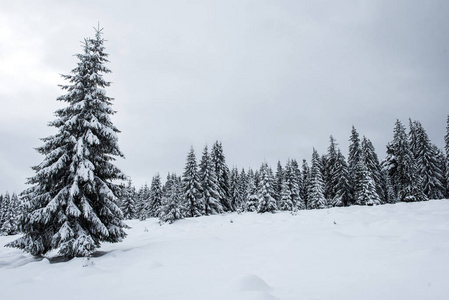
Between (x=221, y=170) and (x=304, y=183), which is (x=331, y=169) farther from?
(x=221, y=170)

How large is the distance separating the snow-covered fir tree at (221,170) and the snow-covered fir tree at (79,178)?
30494 mm

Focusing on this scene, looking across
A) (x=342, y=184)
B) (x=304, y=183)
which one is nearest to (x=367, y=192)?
(x=342, y=184)

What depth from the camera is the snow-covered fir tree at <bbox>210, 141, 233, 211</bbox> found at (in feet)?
137

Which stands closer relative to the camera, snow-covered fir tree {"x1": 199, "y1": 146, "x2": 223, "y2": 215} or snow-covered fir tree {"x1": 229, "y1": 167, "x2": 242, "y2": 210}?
snow-covered fir tree {"x1": 199, "y1": 146, "x2": 223, "y2": 215}

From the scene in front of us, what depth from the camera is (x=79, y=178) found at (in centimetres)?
1009

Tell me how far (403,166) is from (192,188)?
3033 cm

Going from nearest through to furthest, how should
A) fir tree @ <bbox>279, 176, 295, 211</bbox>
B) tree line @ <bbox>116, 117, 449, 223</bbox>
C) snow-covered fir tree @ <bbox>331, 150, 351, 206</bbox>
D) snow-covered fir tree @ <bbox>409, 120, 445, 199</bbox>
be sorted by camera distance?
tree line @ <bbox>116, 117, 449, 223</bbox> → snow-covered fir tree @ <bbox>409, 120, 445, 199</bbox> → fir tree @ <bbox>279, 176, 295, 211</bbox> → snow-covered fir tree @ <bbox>331, 150, 351, 206</bbox>

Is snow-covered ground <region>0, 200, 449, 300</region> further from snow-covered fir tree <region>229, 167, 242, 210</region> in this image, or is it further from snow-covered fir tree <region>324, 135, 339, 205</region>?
snow-covered fir tree <region>229, 167, 242, 210</region>

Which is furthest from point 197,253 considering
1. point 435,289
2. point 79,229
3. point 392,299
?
point 435,289

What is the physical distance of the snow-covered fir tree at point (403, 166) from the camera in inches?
1249

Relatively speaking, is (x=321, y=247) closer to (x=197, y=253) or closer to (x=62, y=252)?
(x=197, y=253)

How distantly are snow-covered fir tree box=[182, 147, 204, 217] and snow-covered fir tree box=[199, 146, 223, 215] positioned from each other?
1046 millimetres

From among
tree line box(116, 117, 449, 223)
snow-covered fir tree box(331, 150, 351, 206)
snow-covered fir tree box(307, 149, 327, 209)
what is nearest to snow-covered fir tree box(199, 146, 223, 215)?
tree line box(116, 117, 449, 223)

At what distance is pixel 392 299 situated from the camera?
418 centimetres
